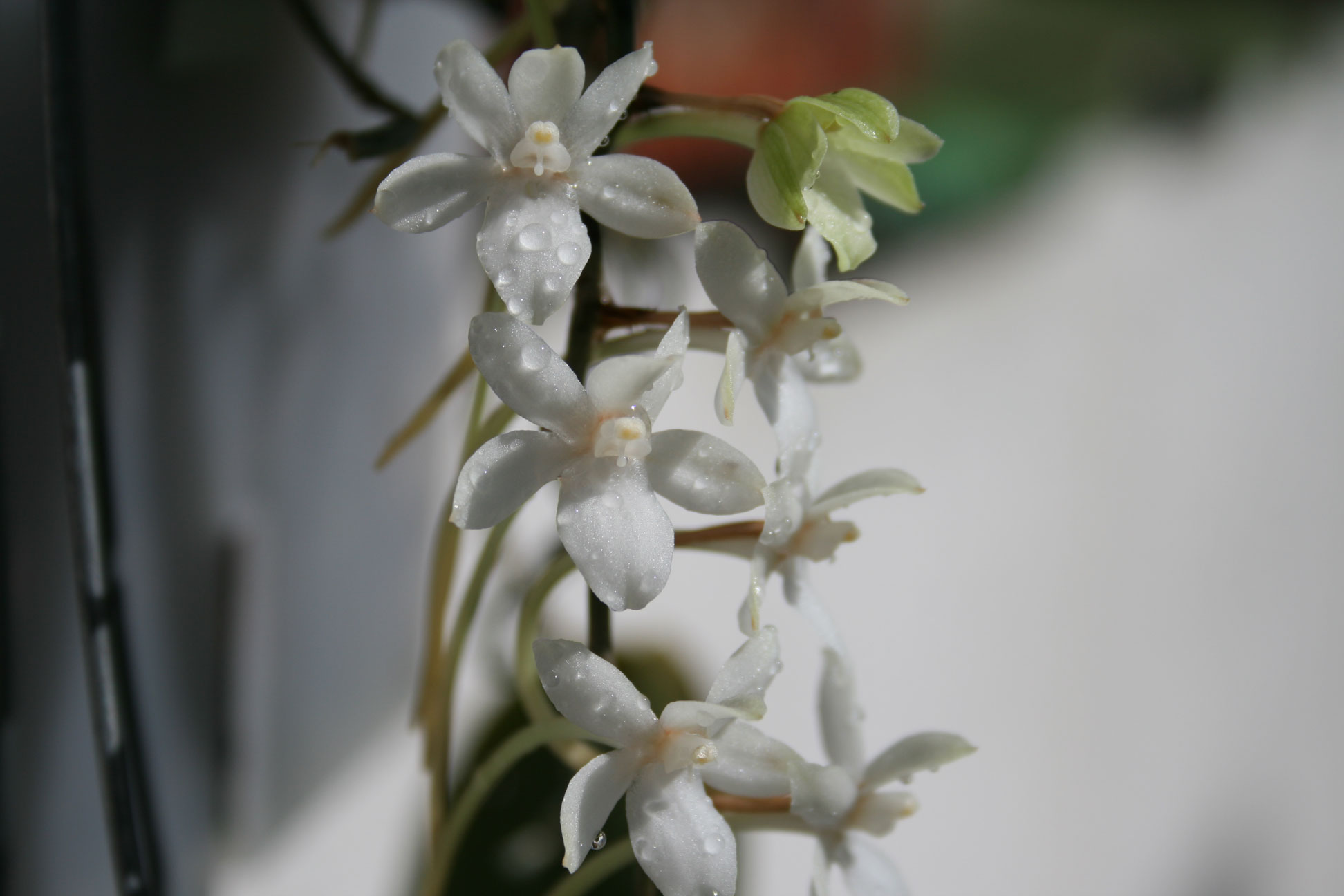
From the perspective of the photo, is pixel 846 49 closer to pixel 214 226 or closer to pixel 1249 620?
pixel 1249 620

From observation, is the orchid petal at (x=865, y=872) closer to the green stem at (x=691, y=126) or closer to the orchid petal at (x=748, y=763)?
the orchid petal at (x=748, y=763)

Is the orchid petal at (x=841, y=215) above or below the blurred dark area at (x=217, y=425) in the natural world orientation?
above

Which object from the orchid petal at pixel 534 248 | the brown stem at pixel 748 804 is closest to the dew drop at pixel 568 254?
the orchid petal at pixel 534 248

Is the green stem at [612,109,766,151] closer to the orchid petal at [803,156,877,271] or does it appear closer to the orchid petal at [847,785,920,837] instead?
the orchid petal at [803,156,877,271]

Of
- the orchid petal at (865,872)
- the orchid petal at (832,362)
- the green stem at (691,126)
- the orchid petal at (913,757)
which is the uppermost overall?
the green stem at (691,126)

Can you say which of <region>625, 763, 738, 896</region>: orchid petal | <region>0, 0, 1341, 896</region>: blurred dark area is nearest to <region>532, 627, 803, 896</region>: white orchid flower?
<region>625, 763, 738, 896</region>: orchid petal

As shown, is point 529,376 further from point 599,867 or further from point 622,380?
point 599,867
